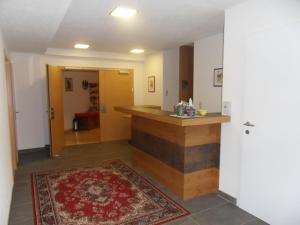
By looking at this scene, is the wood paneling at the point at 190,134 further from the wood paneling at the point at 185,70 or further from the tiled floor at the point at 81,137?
the tiled floor at the point at 81,137

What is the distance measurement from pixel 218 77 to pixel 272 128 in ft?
6.20

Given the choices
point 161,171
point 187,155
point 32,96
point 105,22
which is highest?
A: point 105,22

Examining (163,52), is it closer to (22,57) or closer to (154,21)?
(154,21)

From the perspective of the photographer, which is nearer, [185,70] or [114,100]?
[185,70]

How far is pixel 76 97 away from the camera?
323 inches

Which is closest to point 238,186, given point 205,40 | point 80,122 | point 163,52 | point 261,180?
point 261,180

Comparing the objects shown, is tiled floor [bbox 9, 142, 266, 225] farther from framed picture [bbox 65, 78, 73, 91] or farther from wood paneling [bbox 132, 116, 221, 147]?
framed picture [bbox 65, 78, 73, 91]

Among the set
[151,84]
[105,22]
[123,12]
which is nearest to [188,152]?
[123,12]

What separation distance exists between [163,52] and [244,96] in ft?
11.4

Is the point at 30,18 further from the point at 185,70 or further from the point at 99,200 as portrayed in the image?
the point at 185,70

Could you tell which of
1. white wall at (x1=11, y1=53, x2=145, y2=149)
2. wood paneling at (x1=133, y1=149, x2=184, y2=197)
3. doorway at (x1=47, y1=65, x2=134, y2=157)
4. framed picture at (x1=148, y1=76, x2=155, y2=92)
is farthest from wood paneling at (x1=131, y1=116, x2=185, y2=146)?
white wall at (x1=11, y1=53, x2=145, y2=149)

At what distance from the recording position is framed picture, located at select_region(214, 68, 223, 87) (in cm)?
397

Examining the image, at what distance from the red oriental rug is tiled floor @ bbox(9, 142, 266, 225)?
0.11 meters

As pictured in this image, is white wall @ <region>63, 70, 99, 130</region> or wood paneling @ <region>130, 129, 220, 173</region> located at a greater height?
white wall @ <region>63, 70, 99, 130</region>
